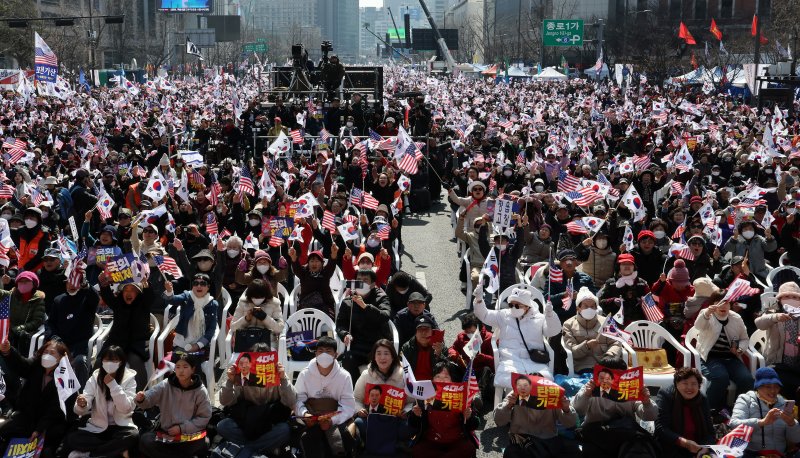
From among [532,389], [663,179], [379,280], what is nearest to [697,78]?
[663,179]

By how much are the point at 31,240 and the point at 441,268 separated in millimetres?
5745

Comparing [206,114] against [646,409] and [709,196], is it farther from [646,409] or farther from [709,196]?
[646,409]

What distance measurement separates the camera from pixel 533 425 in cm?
708

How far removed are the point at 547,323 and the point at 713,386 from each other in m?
1.49

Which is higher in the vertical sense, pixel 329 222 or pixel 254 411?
pixel 329 222

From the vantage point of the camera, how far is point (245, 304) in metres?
8.69

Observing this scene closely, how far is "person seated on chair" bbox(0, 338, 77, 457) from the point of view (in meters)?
7.23

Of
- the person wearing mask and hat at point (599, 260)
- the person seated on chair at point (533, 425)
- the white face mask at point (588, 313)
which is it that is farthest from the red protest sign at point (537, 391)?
the person wearing mask and hat at point (599, 260)

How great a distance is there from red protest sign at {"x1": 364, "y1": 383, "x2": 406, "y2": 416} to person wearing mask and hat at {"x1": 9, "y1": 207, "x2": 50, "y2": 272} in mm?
5494

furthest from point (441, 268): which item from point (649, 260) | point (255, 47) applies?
point (255, 47)

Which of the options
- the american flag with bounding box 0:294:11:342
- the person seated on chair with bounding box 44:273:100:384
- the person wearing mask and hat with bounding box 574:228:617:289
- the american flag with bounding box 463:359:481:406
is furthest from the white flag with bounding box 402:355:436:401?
the person wearing mask and hat with bounding box 574:228:617:289

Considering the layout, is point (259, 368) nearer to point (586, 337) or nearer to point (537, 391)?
point (537, 391)

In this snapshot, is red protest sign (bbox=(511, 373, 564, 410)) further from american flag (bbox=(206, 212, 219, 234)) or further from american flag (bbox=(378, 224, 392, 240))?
american flag (bbox=(206, 212, 219, 234))

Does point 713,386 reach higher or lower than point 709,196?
lower
